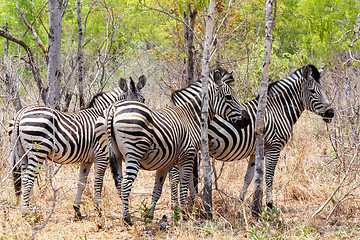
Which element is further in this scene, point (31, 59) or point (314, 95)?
point (314, 95)

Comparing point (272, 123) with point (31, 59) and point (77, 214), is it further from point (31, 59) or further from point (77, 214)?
point (31, 59)

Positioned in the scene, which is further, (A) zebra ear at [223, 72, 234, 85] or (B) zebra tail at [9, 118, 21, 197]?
(A) zebra ear at [223, 72, 234, 85]

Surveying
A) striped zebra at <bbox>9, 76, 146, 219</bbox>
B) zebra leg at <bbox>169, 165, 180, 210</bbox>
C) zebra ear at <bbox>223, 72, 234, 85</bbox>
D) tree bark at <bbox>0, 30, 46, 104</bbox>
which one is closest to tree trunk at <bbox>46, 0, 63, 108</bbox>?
tree bark at <bbox>0, 30, 46, 104</bbox>

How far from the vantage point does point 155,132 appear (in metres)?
4.86

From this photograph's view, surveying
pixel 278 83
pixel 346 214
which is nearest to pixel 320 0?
pixel 278 83

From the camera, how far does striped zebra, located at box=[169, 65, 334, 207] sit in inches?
228

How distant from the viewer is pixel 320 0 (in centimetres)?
877

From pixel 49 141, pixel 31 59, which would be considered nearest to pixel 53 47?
pixel 31 59

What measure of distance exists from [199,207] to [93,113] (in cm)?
229

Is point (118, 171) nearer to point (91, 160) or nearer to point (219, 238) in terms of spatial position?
point (91, 160)

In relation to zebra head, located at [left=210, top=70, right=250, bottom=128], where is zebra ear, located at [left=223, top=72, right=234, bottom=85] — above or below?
above

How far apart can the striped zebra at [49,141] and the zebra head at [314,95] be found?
3.41 meters

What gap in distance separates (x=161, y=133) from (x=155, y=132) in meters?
0.09

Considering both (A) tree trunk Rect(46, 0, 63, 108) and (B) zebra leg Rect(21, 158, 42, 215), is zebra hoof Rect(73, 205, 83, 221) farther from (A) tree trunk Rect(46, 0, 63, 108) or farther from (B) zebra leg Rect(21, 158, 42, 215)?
(A) tree trunk Rect(46, 0, 63, 108)
